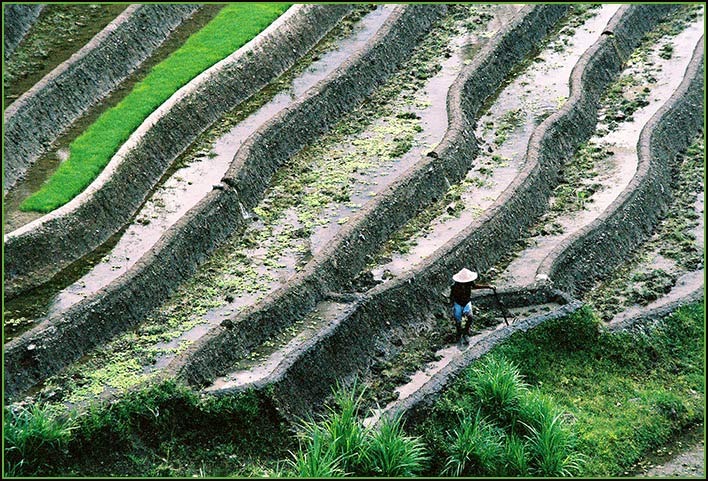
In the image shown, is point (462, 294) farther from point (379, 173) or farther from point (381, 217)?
point (379, 173)

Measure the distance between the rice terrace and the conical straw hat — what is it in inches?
1.3

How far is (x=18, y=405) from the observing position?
15.8 metres

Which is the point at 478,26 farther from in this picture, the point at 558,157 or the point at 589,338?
the point at 589,338

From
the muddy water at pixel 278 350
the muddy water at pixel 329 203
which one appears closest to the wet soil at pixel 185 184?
the muddy water at pixel 329 203

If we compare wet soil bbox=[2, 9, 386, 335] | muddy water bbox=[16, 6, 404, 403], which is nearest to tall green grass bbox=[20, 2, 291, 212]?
wet soil bbox=[2, 9, 386, 335]

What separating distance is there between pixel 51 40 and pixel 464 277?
1215cm

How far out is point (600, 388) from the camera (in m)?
17.5

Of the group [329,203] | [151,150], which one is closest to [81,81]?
[151,150]

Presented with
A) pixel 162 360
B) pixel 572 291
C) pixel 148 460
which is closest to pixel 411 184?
pixel 572 291

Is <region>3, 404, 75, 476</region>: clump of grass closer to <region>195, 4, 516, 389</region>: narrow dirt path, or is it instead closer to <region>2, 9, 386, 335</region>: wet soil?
<region>195, 4, 516, 389</region>: narrow dirt path

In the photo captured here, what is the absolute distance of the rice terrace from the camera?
51.4ft

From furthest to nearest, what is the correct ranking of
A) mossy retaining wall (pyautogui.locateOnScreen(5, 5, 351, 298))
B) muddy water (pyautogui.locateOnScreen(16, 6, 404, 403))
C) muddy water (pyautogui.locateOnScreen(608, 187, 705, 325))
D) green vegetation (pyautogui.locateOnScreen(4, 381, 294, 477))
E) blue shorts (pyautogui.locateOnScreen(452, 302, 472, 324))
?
muddy water (pyautogui.locateOnScreen(608, 187, 705, 325))
mossy retaining wall (pyautogui.locateOnScreen(5, 5, 351, 298))
blue shorts (pyautogui.locateOnScreen(452, 302, 472, 324))
muddy water (pyautogui.locateOnScreen(16, 6, 404, 403))
green vegetation (pyautogui.locateOnScreen(4, 381, 294, 477))

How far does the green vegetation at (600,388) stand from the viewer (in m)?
15.9

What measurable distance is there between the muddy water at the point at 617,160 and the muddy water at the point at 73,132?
813 cm
